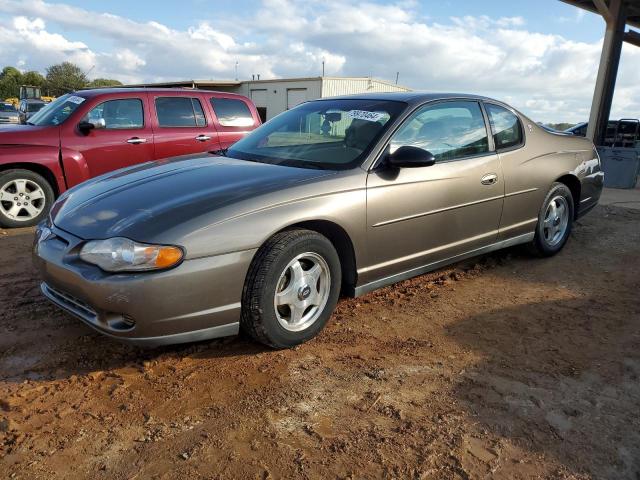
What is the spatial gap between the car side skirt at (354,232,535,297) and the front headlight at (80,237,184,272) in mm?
1327

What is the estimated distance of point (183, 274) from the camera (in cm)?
260

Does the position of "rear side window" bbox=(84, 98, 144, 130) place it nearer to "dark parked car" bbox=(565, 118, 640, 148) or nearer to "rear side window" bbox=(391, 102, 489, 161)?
"rear side window" bbox=(391, 102, 489, 161)

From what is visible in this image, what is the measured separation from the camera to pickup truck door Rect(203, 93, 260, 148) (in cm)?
730

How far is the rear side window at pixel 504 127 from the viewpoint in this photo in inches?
172

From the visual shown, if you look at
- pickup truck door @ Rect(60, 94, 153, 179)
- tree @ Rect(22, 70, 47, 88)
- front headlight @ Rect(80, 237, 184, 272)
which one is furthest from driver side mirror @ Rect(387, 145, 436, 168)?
tree @ Rect(22, 70, 47, 88)

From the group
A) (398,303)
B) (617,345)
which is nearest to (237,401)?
(398,303)

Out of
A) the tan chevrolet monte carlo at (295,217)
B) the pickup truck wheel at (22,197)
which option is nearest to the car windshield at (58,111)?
the pickup truck wheel at (22,197)

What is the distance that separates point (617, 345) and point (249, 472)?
2554 millimetres

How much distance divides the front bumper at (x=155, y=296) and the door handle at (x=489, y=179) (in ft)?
7.14

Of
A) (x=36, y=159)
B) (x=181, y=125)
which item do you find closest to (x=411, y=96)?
(x=181, y=125)

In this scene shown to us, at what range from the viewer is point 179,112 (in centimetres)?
700

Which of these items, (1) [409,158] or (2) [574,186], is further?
(2) [574,186]

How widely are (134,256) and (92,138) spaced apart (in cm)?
434

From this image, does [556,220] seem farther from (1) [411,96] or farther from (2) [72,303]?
(2) [72,303]
